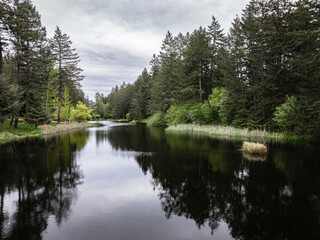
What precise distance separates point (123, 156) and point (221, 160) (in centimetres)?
755

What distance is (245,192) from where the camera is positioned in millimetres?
7934

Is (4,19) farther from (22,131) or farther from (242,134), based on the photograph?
(242,134)

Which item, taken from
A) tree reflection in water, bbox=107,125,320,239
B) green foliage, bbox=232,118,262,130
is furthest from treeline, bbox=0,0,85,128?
green foliage, bbox=232,118,262,130

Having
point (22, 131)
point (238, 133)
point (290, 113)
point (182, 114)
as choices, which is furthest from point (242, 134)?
point (22, 131)

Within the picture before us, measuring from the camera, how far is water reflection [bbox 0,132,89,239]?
18.3 ft

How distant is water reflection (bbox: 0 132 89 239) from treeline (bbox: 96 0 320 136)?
19.0m

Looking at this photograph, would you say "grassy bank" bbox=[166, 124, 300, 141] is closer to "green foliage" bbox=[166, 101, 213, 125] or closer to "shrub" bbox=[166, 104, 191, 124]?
"green foliage" bbox=[166, 101, 213, 125]

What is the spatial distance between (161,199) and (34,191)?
537cm

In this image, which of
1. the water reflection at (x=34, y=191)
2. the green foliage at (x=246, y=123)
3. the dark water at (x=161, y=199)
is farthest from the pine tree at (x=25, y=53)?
the green foliage at (x=246, y=123)

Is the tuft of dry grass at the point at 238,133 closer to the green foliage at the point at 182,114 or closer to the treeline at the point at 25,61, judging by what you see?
the green foliage at the point at 182,114

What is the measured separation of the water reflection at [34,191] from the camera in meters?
5.57

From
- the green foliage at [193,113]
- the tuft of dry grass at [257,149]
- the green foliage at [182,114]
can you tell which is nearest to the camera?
the tuft of dry grass at [257,149]

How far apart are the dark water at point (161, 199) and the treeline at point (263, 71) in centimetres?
997

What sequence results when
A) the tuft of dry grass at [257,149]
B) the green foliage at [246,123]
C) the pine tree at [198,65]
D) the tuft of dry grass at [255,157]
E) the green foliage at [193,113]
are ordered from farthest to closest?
1. the pine tree at [198,65]
2. the green foliage at [193,113]
3. the green foliage at [246,123]
4. the tuft of dry grass at [257,149]
5. the tuft of dry grass at [255,157]
